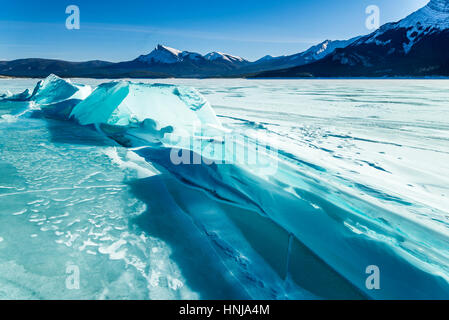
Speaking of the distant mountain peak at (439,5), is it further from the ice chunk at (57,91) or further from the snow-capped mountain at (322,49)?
the ice chunk at (57,91)

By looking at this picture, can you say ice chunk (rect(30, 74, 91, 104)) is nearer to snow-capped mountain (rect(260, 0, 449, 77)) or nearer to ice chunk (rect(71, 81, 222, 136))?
ice chunk (rect(71, 81, 222, 136))

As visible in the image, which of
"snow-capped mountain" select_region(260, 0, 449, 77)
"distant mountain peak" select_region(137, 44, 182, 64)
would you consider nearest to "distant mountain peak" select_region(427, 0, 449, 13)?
"snow-capped mountain" select_region(260, 0, 449, 77)

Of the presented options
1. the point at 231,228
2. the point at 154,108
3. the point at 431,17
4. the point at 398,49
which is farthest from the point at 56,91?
the point at 431,17

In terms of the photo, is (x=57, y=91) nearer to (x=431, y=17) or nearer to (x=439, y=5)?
(x=431, y=17)

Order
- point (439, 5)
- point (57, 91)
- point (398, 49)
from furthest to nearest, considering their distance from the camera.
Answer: point (439, 5)
point (398, 49)
point (57, 91)

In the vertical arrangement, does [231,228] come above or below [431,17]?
below

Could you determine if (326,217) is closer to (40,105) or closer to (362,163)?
(362,163)

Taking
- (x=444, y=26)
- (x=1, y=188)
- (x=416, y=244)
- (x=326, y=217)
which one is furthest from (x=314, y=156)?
(x=444, y=26)
